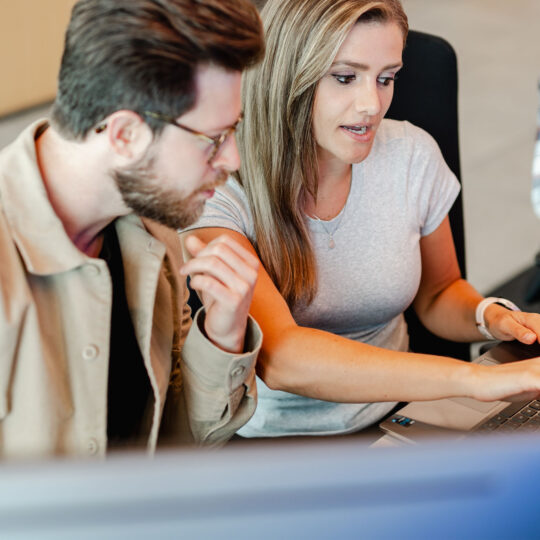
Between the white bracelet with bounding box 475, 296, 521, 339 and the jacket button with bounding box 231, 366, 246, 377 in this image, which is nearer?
the jacket button with bounding box 231, 366, 246, 377

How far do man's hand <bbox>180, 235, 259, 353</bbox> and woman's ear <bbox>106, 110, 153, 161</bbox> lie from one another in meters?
0.15

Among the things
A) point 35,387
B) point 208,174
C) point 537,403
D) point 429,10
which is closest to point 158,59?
point 208,174

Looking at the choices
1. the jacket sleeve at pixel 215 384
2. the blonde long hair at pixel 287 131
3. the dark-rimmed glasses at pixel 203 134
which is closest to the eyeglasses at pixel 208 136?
the dark-rimmed glasses at pixel 203 134

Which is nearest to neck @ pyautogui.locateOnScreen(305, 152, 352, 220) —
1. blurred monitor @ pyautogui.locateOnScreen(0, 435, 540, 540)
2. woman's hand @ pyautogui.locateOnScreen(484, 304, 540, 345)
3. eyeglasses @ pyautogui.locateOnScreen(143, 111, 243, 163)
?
woman's hand @ pyautogui.locateOnScreen(484, 304, 540, 345)

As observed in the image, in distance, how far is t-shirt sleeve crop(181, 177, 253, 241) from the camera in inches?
48.6

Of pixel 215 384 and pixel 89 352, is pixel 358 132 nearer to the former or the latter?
pixel 215 384

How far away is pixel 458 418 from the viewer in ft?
3.50

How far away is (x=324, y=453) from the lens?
353 millimetres

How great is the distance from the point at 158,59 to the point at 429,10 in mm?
4915

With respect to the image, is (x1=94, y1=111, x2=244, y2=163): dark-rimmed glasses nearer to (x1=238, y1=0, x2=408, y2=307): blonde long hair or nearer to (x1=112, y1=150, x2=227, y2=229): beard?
(x1=112, y1=150, x2=227, y2=229): beard

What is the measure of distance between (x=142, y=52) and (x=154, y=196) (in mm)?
176

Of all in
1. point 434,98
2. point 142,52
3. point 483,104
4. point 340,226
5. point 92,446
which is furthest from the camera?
point 483,104

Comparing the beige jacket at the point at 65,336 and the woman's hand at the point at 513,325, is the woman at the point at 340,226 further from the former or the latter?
the beige jacket at the point at 65,336

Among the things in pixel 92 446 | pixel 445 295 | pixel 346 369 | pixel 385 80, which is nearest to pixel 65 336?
pixel 92 446
